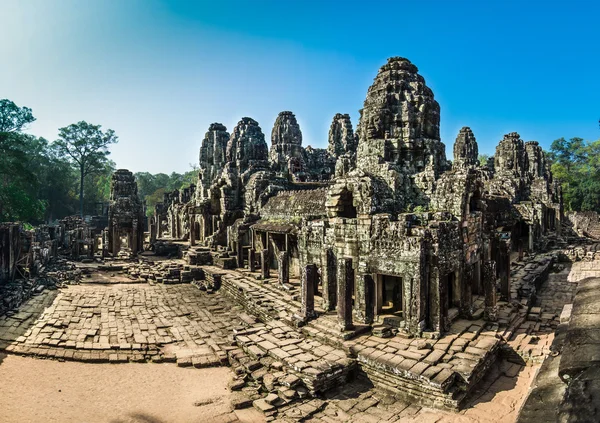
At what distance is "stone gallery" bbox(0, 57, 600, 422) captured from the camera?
830 cm

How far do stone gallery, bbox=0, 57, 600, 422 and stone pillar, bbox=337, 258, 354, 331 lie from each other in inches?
2.0

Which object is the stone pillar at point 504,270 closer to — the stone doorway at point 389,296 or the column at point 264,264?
the stone doorway at point 389,296

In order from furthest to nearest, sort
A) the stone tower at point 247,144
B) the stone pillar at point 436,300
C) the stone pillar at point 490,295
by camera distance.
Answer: the stone tower at point 247,144 → the stone pillar at point 490,295 → the stone pillar at point 436,300

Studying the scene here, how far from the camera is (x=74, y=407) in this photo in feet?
25.5

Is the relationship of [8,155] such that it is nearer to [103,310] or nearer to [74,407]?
[103,310]

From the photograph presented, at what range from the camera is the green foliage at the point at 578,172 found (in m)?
41.9

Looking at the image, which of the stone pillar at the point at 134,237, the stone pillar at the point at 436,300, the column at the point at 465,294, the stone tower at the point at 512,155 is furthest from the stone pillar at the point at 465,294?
the stone tower at the point at 512,155

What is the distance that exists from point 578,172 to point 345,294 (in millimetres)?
58562

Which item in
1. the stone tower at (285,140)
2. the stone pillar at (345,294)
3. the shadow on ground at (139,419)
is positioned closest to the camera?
the shadow on ground at (139,419)

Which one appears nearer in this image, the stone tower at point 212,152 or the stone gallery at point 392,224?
the stone gallery at point 392,224

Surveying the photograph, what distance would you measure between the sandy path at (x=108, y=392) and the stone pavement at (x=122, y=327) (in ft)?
1.43

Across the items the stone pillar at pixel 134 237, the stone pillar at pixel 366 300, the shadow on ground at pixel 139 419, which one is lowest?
the shadow on ground at pixel 139 419

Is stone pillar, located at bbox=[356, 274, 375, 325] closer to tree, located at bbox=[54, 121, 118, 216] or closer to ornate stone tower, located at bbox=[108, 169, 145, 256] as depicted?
ornate stone tower, located at bbox=[108, 169, 145, 256]

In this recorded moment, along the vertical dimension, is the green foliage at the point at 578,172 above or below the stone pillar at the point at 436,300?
above
